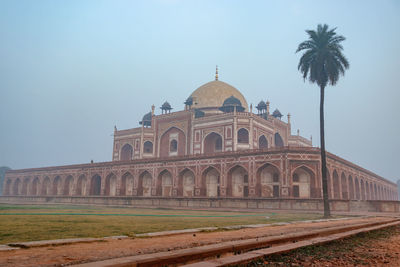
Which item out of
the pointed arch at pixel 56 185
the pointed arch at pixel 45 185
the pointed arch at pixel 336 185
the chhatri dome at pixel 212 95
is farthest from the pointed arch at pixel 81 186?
the pointed arch at pixel 336 185

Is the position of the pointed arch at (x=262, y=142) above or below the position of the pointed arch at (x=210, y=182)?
above

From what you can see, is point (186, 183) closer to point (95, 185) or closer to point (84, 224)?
point (95, 185)

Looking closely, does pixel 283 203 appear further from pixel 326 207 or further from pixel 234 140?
pixel 234 140

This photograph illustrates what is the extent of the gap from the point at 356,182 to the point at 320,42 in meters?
28.5

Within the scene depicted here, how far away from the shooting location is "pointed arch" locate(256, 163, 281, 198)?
30.4 meters

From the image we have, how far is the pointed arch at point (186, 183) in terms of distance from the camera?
35.2 m

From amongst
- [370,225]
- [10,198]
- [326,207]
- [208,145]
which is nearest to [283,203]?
[326,207]

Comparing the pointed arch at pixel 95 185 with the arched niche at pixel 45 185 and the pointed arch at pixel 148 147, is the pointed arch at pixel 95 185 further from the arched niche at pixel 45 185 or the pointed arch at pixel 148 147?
the arched niche at pixel 45 185

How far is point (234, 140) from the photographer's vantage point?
127 feet

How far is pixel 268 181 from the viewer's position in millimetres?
31641

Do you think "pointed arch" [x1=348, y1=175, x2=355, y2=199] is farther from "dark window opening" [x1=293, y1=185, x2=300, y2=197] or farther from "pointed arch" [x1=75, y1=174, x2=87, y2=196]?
"pointed arch" [x1=75, y1=174, x2=87, y2=196]

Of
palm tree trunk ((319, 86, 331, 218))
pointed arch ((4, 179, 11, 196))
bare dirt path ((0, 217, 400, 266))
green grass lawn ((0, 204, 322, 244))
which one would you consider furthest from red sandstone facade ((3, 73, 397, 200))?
bare dirt path ((0, 217, 400, 266))

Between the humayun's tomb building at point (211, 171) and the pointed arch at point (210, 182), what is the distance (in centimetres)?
10

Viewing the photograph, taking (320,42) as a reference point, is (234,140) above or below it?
below
